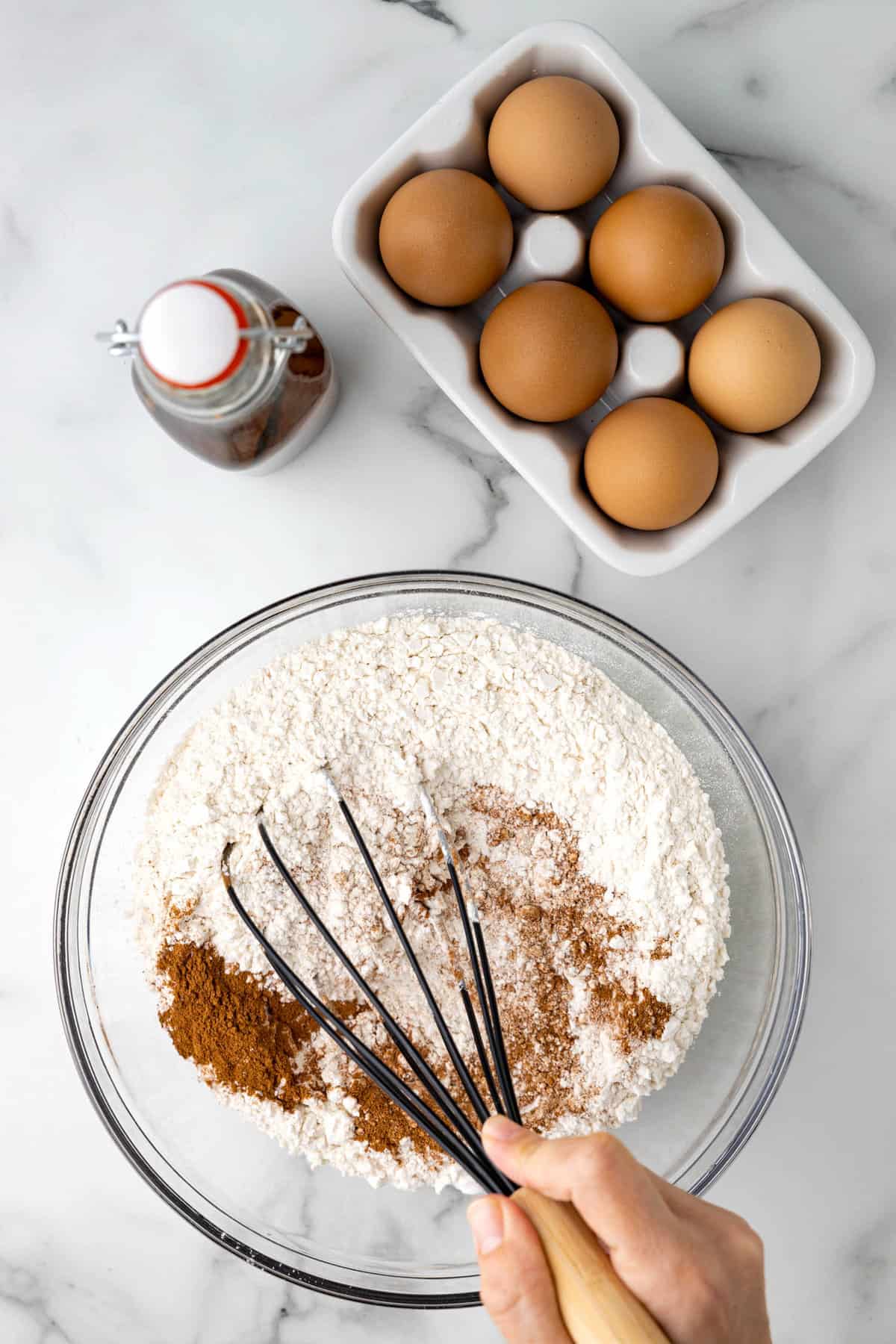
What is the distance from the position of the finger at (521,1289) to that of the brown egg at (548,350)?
24.4 inches

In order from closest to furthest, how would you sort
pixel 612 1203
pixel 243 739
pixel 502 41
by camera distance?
pixel 612 1203 → pixel 243 739 → pixel 502 41

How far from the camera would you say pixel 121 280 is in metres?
0.97

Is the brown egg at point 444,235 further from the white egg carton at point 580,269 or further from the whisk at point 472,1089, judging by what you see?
the whisk at point 472,1089

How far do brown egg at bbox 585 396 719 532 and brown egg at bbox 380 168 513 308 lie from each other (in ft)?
0.57

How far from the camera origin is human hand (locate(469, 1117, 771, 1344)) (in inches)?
24.1

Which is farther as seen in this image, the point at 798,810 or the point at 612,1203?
the point at 798,810

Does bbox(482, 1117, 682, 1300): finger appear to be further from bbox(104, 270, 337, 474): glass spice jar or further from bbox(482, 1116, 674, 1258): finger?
bbox(104, 270, 337, 474): glass spice jar

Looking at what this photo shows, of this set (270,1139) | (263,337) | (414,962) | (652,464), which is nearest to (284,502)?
(263,337)

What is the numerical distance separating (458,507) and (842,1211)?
79cm

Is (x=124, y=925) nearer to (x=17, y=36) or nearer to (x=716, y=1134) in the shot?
(x=716, y=1134)

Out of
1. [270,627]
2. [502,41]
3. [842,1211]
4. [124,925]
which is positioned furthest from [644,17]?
[842,1211]

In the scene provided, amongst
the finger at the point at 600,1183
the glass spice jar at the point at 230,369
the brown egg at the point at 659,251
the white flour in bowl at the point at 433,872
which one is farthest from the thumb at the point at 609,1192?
the brown egg at the point at 659,251

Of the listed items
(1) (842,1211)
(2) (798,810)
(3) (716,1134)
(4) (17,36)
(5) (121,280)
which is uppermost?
(4) (17,36)

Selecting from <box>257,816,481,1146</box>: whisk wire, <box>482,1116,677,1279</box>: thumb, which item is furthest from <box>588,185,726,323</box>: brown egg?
<box>482,1116,677,1279</box>: thumb
